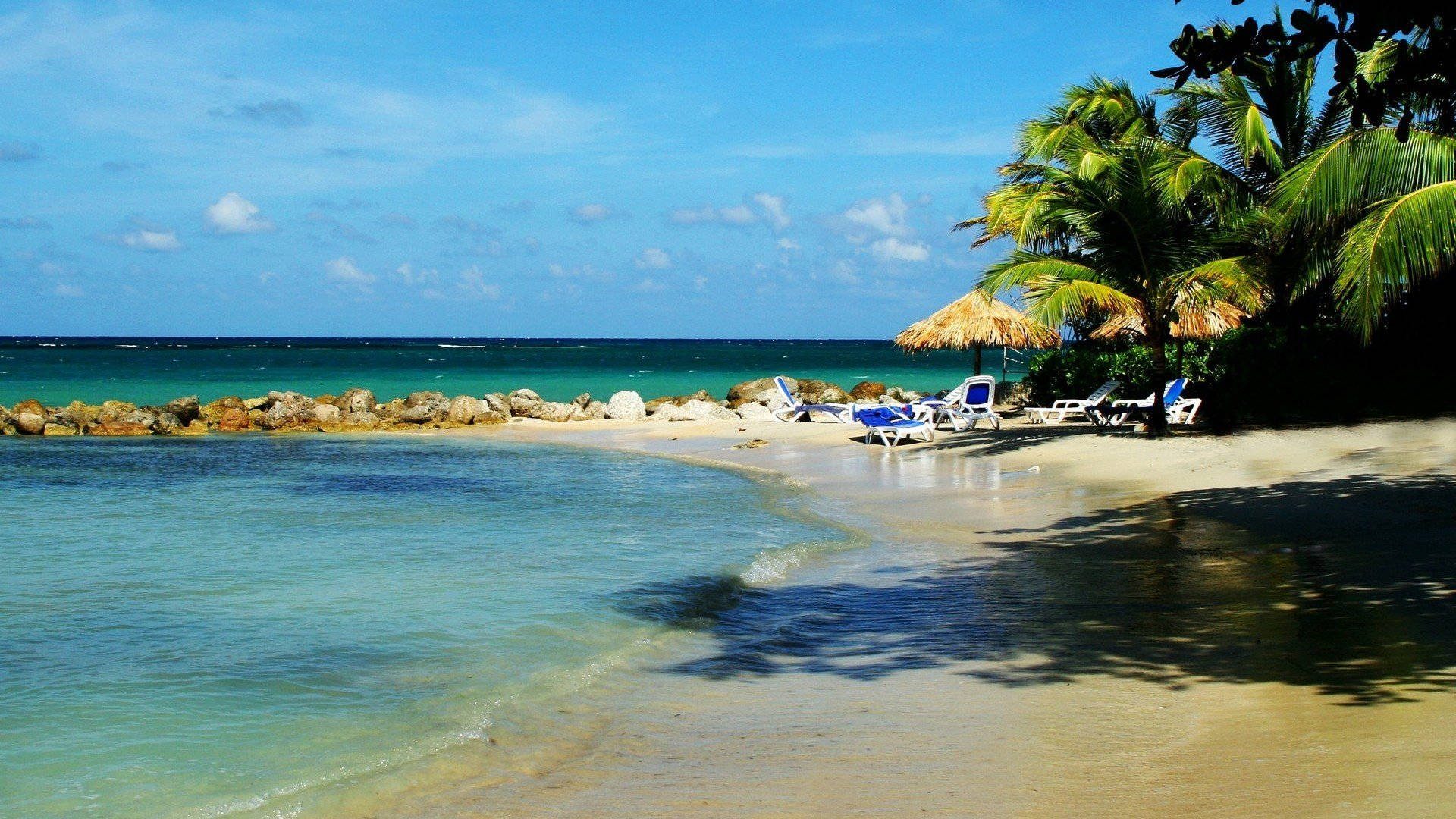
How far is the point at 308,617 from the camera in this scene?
7945mm

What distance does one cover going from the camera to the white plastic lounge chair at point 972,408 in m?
20.7

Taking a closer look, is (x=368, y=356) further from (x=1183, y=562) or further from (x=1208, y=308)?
(x=1183, y=562)

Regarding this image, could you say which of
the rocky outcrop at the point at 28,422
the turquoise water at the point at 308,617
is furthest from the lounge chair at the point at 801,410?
the rocky outcrop at the point at 28,422

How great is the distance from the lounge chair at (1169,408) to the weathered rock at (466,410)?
16578 millimetres

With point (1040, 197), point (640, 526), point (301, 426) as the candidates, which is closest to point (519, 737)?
point (640, 526)

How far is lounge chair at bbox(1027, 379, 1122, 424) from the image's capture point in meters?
19.3

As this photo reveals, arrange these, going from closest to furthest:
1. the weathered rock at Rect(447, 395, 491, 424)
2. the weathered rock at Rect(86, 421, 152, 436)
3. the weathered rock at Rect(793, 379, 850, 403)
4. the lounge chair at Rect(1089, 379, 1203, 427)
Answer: the lounge chair at Rect(1089, 379, 1203, 427)
the weathered rock at Rect(86, 421, 152, 436)
the weathered rock at Rect(447, 395, 491, 424)
the weathered rock at Rect(793, 379, 850, 403)

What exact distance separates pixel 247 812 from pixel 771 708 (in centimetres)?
236

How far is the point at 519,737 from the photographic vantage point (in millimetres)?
5297

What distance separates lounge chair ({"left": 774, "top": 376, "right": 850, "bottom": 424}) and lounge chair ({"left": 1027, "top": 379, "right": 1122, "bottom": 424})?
3924 mm

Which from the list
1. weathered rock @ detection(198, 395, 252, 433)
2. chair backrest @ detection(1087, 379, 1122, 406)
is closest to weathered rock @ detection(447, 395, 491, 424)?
weathered rock @ detection(198, 395, 252, 433)

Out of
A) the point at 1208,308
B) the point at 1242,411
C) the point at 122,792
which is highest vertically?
the point at 1208,308

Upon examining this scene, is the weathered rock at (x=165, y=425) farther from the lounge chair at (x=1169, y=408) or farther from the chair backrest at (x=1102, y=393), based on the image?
the lounge chair at (x=1169, y=408)

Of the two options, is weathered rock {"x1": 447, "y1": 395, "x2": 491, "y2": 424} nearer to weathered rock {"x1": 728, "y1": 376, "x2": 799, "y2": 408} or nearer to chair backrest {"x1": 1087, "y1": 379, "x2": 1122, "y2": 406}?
weathered rock {"x1": 728, "y1": 376, "x2": 799, "y2": 408}
